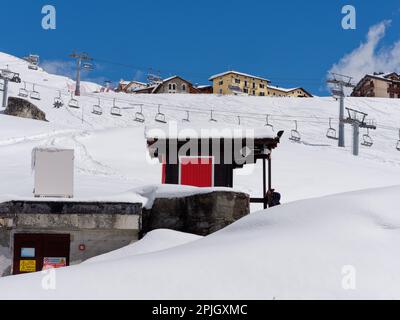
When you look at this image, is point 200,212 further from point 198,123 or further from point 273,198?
point 198,123

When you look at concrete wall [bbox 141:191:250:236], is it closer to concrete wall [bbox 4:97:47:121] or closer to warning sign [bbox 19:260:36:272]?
warning sign [bbox 19:260:36:272]

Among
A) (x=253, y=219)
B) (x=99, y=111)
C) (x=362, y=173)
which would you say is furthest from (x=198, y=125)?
(x=99, y=111)

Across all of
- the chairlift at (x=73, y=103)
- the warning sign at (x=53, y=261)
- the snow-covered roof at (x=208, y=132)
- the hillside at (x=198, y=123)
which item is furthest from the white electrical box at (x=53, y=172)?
the chairlift at (x=73, y=103)

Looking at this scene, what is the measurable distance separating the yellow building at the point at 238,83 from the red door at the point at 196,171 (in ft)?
253

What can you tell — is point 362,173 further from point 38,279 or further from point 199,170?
point 38,279

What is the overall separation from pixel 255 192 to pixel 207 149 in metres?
10.4

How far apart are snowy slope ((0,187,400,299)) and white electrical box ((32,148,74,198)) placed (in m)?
5.64

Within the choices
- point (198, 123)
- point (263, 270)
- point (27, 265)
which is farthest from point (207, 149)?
point (263, 270)

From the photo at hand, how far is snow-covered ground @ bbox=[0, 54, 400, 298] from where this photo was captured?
4551 millimetres

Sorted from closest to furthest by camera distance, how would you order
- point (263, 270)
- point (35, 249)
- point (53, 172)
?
point (263, 270) → point (35, 249) → point (53, 172)

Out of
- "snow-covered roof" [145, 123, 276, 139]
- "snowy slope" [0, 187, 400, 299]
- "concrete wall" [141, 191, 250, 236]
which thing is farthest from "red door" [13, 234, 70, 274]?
"snow-covered roof" [145, 123, 276, 139]

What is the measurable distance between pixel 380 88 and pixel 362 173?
217 feet

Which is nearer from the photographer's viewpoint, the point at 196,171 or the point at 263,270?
the point at 263,270

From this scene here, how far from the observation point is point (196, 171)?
15.6 meters
